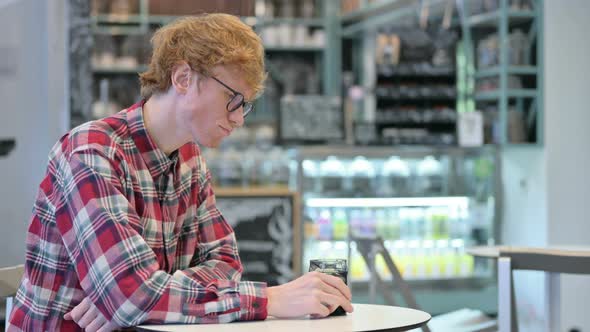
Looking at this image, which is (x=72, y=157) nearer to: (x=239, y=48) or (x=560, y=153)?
(x=239, y=48)

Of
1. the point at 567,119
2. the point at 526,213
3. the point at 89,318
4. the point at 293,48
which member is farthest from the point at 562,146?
the point at 89,318

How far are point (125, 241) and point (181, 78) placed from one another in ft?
1.40

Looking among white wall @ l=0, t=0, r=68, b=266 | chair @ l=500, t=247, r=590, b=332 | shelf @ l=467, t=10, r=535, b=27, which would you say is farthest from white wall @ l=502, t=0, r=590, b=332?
white wall @ l=0, t=0, r=68, b=266

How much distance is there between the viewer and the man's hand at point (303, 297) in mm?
1926

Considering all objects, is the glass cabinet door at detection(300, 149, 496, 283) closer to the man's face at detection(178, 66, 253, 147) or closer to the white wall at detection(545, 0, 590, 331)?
the white wall at detection(545, 0, 590, 331)

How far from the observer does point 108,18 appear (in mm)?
9219

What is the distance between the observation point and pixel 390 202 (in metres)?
6.93

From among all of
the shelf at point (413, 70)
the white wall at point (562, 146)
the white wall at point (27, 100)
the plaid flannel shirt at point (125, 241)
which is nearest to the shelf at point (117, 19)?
the shelf at point (413, 70)

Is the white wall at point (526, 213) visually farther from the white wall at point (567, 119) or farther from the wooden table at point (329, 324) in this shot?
the wooden table at point (329, 324)

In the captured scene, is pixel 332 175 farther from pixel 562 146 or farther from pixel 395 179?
pixel 562 146

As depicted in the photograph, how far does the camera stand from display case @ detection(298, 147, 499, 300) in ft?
22.3

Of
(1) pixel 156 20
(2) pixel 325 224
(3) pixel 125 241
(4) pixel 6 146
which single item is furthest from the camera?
(1) pixel 156 20

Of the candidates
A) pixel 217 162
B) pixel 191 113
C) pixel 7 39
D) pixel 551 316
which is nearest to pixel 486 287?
pixel 217 162

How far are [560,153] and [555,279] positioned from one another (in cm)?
347
